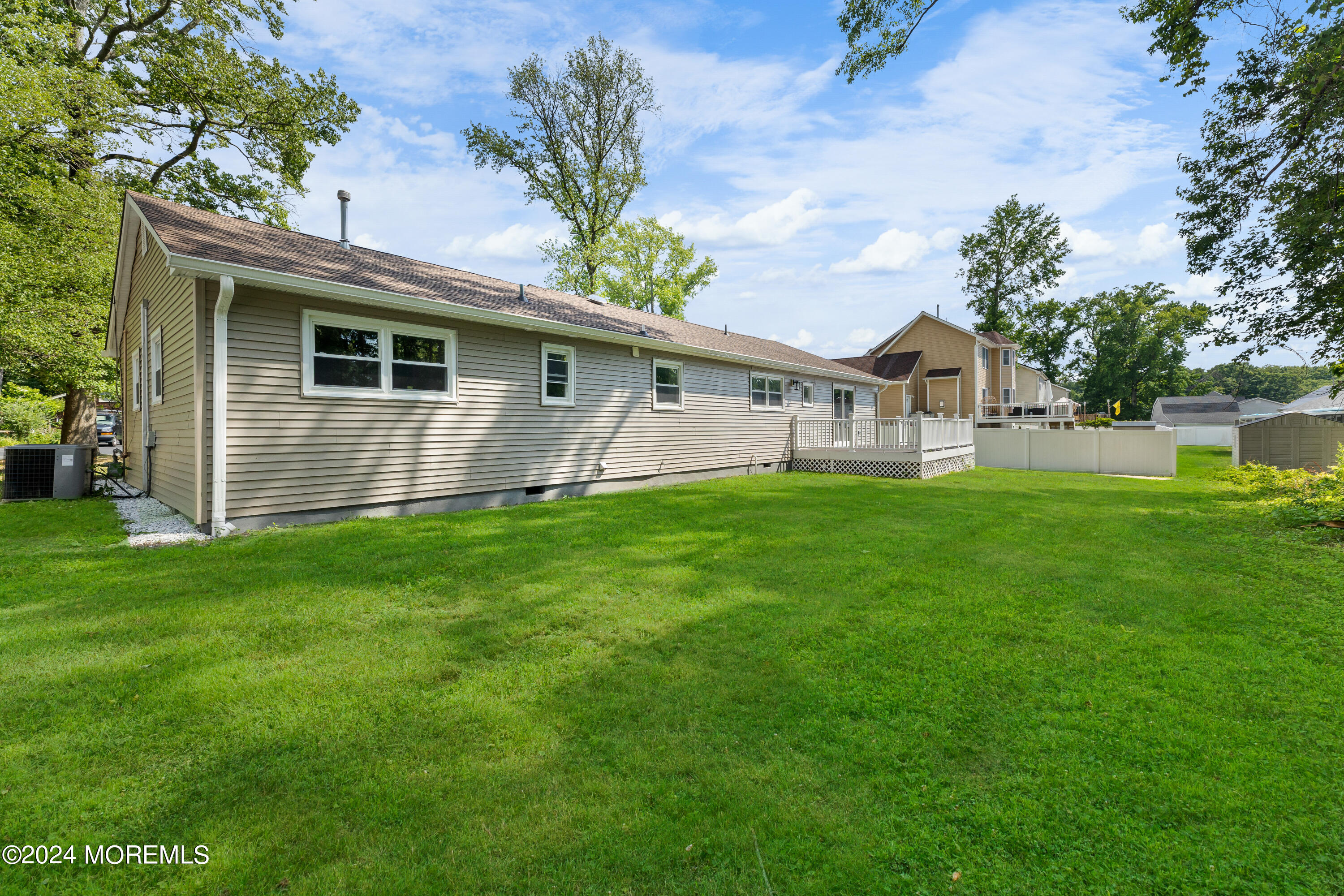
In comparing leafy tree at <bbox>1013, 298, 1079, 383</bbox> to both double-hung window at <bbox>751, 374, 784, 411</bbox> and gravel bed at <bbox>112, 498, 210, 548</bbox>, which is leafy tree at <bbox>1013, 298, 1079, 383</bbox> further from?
gravel bed at <bbox>112, 498, 210, 548</bbox>

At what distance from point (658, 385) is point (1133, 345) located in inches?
2177

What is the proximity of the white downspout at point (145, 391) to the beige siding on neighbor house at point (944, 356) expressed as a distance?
31.9m

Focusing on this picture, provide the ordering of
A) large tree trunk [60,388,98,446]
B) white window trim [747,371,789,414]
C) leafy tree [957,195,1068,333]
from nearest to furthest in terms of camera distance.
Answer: white window trim [747,371,789,414] → large tree trunk [60,388,98,446] → leafy tree [957,195,1068,333]

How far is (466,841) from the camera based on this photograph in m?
2.01

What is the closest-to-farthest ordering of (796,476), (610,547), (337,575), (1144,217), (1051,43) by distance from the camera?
(337,575) → (610,547) → (1051,43) → (1144,217) → (796,476)

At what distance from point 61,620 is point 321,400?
3.91 m

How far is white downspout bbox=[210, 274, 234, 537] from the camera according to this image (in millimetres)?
6605

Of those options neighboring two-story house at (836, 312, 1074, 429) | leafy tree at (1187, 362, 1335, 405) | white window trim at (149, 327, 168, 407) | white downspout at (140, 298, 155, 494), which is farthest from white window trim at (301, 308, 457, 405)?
leafy tree at (1187, 362, 1335, 405)

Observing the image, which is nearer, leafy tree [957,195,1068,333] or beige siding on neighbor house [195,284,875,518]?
beige siding on neighbor house [195,284,875,518]

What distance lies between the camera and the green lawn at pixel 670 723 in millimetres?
1941

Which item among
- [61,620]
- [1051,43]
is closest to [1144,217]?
[1051,43]

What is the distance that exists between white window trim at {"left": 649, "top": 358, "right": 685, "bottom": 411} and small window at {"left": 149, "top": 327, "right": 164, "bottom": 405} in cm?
843

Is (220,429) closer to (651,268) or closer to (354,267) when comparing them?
(354,267)

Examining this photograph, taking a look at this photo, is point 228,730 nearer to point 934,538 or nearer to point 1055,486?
point 934,538
